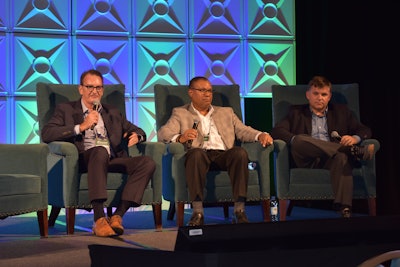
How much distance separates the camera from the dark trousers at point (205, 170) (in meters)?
4.16

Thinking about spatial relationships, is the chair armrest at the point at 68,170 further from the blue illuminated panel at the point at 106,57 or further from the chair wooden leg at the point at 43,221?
the blue illuminated panel at the point at 106,57

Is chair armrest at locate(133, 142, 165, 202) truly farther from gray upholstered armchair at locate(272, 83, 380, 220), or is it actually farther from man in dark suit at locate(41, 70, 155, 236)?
gray upholstered armchair at locate(272, 83, 380, 220)

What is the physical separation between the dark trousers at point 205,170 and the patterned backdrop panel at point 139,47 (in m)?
1.64

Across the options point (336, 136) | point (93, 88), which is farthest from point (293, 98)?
point (93, 88)

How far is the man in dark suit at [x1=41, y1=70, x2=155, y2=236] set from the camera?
154 inches

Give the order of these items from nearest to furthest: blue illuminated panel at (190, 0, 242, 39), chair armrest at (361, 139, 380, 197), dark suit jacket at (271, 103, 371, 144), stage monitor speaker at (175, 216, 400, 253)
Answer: stage monitor speaker at (175, 216, 400, 253) → chair armrest at (361, 139, 380, 197) → dark suit jacket at (271, 103, 371, 144) → blue illuminated panel at (190, 0, 242, 39)

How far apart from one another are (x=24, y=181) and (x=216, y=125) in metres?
1.57

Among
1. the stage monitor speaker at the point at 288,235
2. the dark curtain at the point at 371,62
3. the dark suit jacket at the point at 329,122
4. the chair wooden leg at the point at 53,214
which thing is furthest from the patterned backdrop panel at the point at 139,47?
the stage monitor speaker at the point at 288,235

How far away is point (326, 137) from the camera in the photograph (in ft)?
15.9

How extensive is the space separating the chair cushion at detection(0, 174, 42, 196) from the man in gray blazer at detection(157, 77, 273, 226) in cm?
98

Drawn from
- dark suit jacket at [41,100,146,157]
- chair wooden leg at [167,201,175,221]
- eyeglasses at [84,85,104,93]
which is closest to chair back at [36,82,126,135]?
dark suit jacket at [41,100,146,157]

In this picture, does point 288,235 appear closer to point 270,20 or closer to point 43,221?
point 43,221

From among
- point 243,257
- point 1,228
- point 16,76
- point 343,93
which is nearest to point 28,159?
point 1,228

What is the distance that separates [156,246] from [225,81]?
9.07ft
